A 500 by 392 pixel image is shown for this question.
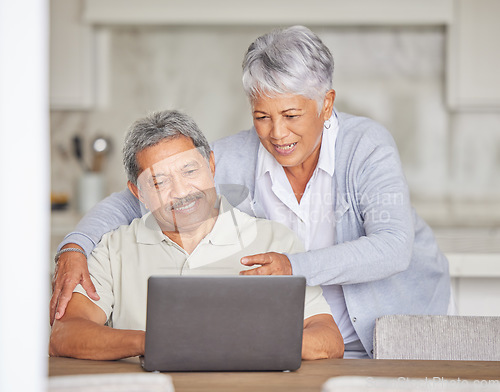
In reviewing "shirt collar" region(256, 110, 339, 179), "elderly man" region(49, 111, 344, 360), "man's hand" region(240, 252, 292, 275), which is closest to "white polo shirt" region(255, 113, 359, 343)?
"shirt collar" region(256, 110, 339, 179)

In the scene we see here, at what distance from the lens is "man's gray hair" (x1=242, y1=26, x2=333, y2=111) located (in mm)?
1731

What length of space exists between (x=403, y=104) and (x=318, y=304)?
207 centimetres

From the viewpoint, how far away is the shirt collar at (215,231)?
1.79m

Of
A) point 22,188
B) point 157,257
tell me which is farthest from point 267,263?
point 22,188

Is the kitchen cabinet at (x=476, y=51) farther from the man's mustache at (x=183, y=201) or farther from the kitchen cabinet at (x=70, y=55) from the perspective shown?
the man's mustache at (x=183, y=201)

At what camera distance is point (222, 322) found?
1289 mm

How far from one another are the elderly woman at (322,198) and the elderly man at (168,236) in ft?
0.21

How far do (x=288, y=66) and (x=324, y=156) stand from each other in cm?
32

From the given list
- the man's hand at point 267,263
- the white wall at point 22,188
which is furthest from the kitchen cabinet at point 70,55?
the white wall at point 22,188

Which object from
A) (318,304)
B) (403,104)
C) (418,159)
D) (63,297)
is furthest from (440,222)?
(63,297)

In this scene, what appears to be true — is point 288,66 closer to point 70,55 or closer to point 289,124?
point 289,124

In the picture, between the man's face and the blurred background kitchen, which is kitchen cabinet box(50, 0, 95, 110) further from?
the man's face

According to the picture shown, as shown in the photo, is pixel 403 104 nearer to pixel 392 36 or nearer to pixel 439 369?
pixel 392 36

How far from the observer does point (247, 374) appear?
1.33 metres
